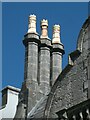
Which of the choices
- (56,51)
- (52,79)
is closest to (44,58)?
(56,51)

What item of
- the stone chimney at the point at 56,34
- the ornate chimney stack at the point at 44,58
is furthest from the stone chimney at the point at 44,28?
the stone chimney at the point at 56,34

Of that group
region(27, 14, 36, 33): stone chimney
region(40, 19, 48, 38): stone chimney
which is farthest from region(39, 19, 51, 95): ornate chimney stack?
region(27, 14, 36, 33): stone chimney

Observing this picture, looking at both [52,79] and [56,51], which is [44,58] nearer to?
[56,51]

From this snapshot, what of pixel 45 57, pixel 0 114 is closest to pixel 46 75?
pixel 45 57

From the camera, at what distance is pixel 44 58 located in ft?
74.5

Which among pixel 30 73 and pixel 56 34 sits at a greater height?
pixel 56 34

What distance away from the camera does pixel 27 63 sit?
2209cm

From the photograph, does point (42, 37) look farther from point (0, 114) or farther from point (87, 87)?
point (87, 87)

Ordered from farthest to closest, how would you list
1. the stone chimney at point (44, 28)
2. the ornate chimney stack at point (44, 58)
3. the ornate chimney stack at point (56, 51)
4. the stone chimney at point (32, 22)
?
the ornate chimney stack at point (56, 51) < the stone chimney at point (44, 28) < the stone chimney at point (32, 22) < the ornate chimney stack at point (44, 58)

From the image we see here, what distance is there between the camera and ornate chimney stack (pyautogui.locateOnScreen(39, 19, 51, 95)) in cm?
2230

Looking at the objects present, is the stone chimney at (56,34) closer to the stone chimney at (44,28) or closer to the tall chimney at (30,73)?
the stone chimney at (44,28)

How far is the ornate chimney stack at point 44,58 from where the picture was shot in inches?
878

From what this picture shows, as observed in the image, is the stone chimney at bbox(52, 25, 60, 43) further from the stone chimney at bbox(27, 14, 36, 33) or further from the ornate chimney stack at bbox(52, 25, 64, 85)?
the stone chimney at bbox(27, 14, 36, 33)

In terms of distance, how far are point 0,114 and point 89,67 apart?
24.4 ft
